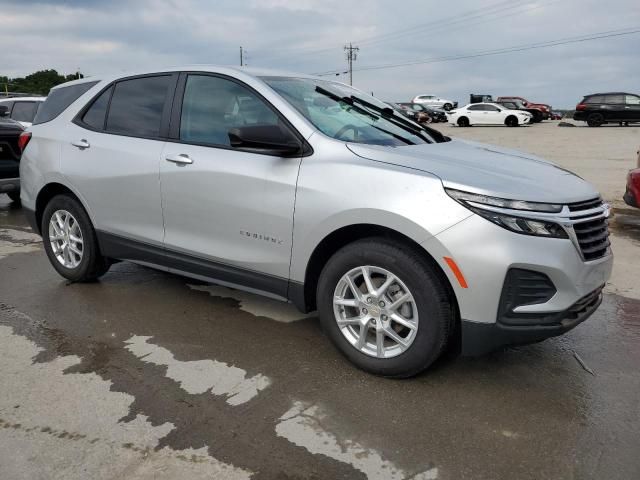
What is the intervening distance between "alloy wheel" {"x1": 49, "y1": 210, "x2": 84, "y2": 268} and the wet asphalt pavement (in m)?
0.63

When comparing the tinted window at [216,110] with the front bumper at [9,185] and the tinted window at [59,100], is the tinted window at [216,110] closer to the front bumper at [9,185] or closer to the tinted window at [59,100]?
the tinted window at [59,100]

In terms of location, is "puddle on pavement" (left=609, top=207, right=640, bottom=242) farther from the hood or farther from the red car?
the hood

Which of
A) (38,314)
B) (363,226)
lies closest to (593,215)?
(363,226)

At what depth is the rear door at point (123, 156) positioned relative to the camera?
3.99 metres

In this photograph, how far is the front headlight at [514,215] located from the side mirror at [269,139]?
1.02 metres

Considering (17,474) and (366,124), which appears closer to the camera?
(17,474)

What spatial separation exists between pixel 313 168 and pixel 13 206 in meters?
8.15

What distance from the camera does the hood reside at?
9.21ft

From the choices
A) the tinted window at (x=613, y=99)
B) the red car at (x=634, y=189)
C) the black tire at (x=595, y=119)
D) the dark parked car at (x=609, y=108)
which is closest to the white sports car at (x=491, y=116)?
the dark parked car at (x=609, y=108)

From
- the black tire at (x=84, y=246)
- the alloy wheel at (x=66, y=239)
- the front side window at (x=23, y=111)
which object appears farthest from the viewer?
the front side window at (x=23, y=111)

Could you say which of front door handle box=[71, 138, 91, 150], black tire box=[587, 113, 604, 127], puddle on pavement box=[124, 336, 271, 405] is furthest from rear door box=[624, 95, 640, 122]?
puddle on pavement box=[124, 336, 271, 405]

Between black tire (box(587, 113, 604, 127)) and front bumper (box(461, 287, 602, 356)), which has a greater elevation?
black tire (box(587, 113, 604, 127))

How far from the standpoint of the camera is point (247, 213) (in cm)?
345

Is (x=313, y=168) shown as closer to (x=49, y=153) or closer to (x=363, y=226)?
(x=363, y=226)
